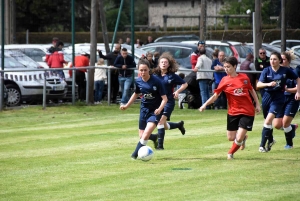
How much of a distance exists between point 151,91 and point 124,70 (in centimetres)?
1157

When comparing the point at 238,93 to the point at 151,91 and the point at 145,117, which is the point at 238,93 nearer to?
the point at 151,91

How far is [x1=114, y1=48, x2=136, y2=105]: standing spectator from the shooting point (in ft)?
81.6

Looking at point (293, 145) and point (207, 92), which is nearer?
point (293, 145)

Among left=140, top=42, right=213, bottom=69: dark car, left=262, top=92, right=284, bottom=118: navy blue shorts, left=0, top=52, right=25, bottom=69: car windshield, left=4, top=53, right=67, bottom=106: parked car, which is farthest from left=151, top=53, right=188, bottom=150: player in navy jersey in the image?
left=140, top=42, right=213, bottom=69: dark car

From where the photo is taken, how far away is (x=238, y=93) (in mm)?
13188

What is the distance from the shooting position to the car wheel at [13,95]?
78.6 ft

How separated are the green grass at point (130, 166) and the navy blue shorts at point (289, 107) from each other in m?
0.66

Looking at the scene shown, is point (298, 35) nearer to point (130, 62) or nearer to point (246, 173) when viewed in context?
point (130, 62)

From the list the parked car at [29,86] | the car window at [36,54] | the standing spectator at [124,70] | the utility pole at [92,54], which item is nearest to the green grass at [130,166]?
the parked car at [29,86]

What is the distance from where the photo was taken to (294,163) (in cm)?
1256

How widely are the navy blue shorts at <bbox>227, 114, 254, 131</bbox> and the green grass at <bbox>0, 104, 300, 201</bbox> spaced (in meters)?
0.56

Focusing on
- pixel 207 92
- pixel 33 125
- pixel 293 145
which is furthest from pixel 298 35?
pixel 293 145

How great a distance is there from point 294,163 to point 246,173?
1402 millimetres

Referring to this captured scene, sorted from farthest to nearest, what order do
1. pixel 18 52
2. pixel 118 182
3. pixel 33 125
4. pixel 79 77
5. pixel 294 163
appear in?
pixel 18 52 < pixel 79 77 < pixel 33 125 < pixel 294 163 < pixel 118 182
